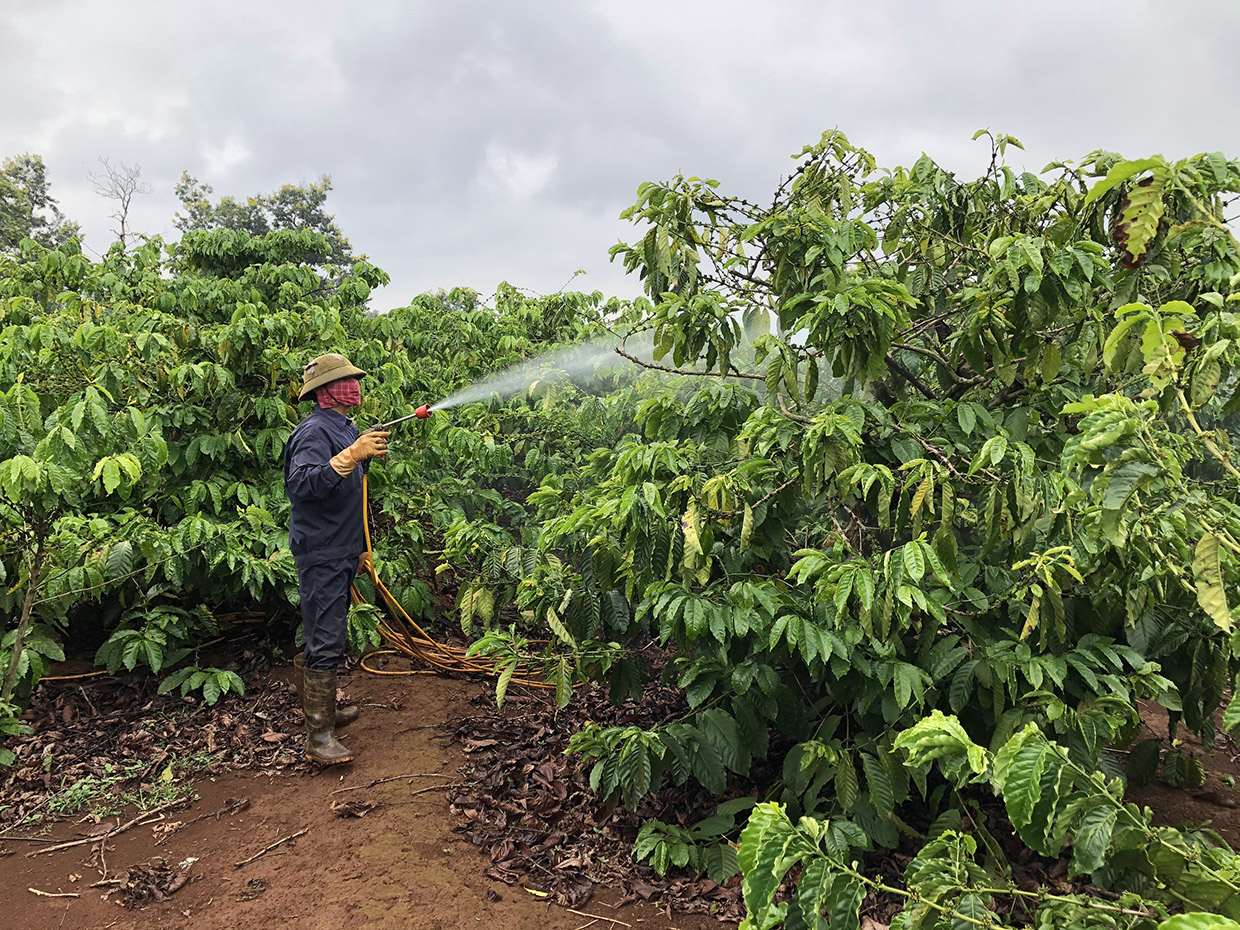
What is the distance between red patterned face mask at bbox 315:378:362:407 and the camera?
3914mm

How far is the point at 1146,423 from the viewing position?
1344mm

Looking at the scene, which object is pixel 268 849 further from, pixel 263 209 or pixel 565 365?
pixel 263 209

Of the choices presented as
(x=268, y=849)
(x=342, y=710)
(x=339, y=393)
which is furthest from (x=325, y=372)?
(x=268, y=849)

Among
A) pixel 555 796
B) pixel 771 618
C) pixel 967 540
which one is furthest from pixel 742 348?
pixel 555 796

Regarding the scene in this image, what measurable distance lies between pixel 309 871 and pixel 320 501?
1572mm

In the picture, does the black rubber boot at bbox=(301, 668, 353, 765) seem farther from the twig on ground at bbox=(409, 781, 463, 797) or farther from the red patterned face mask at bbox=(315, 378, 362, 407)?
the red patterned face mask at bbox=(315, 378, 362, 407)

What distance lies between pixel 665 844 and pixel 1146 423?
2426 mm

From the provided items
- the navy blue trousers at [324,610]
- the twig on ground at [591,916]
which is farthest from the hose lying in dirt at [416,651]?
the twig on ground at [591,916]

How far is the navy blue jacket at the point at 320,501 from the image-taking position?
3.66m

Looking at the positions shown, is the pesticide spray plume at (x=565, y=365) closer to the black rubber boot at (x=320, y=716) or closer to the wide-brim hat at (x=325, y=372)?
the wide-brim hat at (x=325, y=372)

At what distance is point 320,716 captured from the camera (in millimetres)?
3762

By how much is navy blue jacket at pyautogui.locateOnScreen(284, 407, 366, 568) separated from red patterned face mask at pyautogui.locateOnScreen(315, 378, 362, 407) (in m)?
0.10

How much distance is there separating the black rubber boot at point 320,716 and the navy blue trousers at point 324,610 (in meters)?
0.06

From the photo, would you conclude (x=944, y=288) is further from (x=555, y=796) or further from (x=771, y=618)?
(x=555, y=796)
